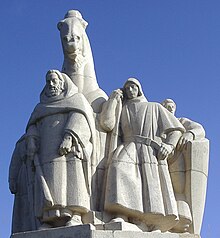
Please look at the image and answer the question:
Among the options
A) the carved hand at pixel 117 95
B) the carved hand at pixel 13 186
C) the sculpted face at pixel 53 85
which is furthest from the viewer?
the carved hand at pixel 13 186

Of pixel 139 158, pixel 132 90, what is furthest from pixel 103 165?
pixel 132 90

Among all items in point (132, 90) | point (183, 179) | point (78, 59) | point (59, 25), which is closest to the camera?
point (183, 179)

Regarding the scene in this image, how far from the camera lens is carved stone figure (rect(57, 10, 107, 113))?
38.6 ft

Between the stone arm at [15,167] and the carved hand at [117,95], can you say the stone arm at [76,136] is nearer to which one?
the carved hand at [117,95]

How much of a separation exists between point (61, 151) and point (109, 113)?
1179 mm

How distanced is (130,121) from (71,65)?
169cm

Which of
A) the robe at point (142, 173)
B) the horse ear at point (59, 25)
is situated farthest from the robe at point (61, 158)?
the horse ear at point (59, 25)

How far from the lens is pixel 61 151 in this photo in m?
10.4

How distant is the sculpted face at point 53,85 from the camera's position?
1110 centimetres

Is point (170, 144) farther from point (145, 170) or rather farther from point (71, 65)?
point (71, 65)

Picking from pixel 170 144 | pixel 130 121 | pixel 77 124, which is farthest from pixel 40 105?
pixel 170 144

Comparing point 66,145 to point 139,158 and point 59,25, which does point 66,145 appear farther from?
point 59,25

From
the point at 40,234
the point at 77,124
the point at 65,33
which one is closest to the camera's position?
the point at 40,234

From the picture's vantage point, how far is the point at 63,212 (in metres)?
10.2
